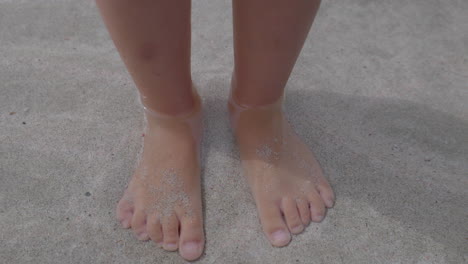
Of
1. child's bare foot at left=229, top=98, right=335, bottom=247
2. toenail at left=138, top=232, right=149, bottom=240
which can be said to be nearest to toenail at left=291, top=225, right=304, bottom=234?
child's bare foot at left=229, top=98, right=335, bottom=247

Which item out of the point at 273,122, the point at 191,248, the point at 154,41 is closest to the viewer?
the point at 154,41

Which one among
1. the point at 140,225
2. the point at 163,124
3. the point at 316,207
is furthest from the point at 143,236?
the point at 316,207

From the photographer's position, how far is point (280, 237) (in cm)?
78

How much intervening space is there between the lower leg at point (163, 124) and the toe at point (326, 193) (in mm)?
267

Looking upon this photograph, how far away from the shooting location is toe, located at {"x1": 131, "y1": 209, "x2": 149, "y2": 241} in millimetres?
777

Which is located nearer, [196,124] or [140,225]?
[140,225]

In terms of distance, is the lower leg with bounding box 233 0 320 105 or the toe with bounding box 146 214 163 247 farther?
the toe with bounding box 146 214 163 247

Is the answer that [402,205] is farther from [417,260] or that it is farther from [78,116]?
[78,116]

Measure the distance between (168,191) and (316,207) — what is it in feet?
1.03

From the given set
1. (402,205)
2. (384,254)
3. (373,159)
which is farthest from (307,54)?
(384,254)

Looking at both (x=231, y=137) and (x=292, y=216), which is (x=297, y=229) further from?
(x=231, y=137)

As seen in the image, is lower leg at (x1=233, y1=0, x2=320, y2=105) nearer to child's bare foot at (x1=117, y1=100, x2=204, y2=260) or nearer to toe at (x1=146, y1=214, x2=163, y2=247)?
child's bare foot at (x1=117, y1=100, x2=204, y2=260)

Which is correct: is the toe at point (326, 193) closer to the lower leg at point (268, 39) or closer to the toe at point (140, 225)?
the lower leg at point (268, 39)

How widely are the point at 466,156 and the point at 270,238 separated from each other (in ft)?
1.80
